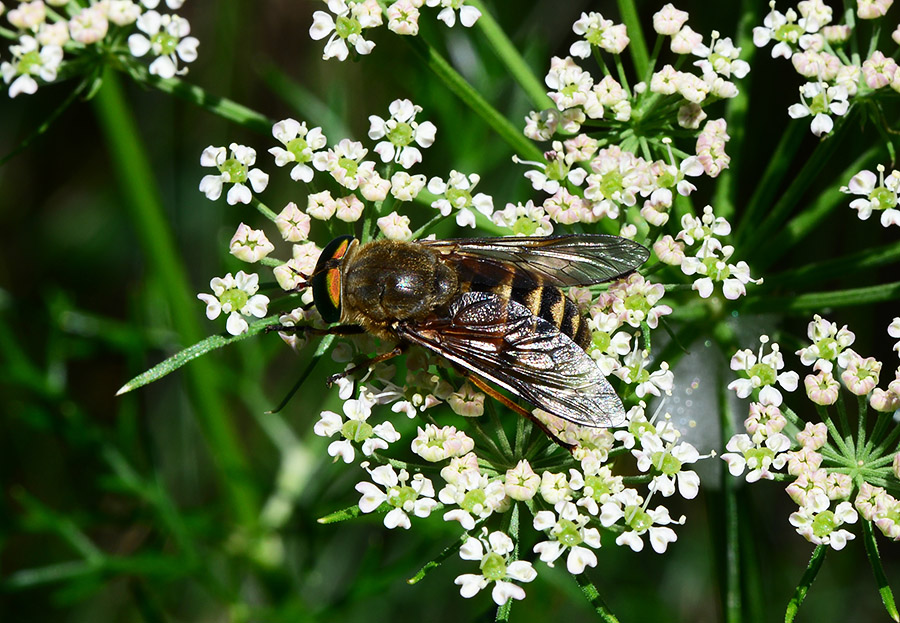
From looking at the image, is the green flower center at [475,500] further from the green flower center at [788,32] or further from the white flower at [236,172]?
the green flower center at [788,32]

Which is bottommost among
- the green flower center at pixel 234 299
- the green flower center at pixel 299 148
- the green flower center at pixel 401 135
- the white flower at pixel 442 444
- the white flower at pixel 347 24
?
the white flower at pixel 442 444

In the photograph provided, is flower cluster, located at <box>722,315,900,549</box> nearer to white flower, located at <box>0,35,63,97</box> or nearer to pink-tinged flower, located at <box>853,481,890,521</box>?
pink-tinged flower, located at <box>853,481,890,521</box>

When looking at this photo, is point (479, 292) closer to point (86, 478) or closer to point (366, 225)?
point (366, 225)

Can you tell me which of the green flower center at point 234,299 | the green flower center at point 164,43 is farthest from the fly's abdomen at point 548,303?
the green flower center at point 164,43

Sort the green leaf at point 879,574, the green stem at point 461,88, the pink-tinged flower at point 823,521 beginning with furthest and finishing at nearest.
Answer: the green stem at point 461,88 → the pink-tinged flower at point 823,521 → the green leaf at point 879,574

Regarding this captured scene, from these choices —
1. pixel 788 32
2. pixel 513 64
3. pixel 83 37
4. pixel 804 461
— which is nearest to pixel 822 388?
pixel 804 461

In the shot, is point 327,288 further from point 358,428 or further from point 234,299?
point 358,428

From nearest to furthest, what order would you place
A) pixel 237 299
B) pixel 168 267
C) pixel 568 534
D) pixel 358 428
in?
pixel 568 534
pixel 358 428
pixel 237 299
pixel 168 267
